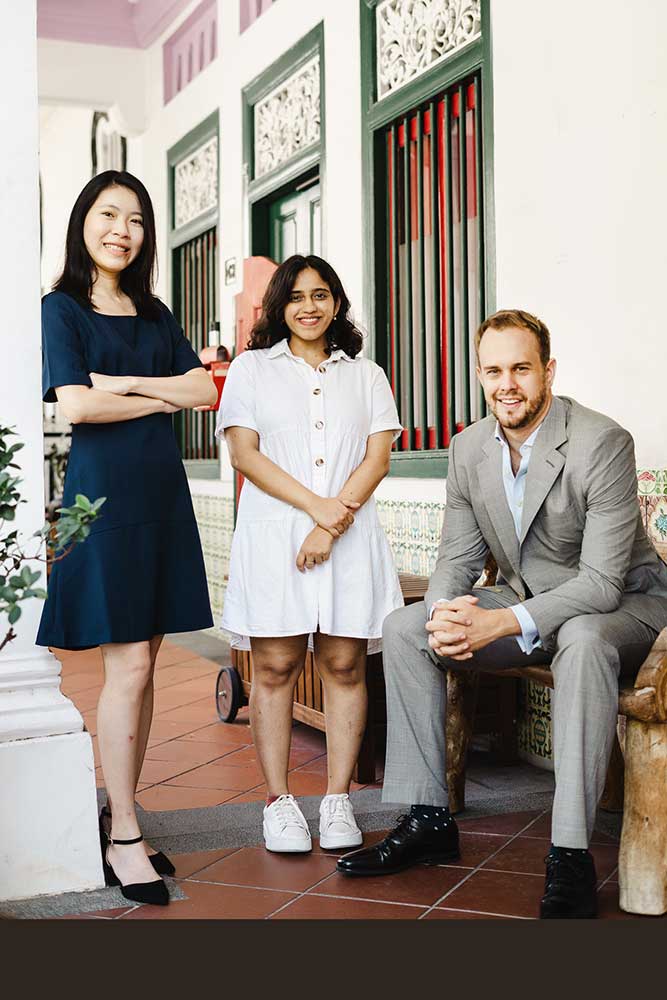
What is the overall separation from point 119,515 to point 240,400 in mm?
536

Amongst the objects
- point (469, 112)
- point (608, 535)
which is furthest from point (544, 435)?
point (469, 112)

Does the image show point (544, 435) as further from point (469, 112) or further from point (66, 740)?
point (469, 112)

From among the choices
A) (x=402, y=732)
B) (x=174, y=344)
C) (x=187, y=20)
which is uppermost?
(x=187, y=20)

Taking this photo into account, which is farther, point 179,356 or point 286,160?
point 286,160

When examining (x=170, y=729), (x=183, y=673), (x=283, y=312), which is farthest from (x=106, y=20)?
(x=283, y=312)

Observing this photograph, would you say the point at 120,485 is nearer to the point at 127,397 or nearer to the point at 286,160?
the point at 127,397

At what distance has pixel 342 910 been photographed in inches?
104

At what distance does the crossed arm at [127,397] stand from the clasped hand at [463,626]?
775 mm

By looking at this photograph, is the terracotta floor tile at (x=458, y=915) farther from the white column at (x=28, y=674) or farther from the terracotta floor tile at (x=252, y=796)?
the terracotta floor tile at (x=252, y=796)

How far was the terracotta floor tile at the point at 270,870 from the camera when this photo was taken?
285 cm

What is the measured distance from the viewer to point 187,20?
24.2 ft

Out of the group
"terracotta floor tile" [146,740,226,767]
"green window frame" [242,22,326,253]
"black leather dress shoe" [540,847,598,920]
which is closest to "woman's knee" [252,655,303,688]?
"black leather dress shoe" [540,847,598,920]

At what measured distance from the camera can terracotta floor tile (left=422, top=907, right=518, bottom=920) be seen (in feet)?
8.50

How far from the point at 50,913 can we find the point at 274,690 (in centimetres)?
80
